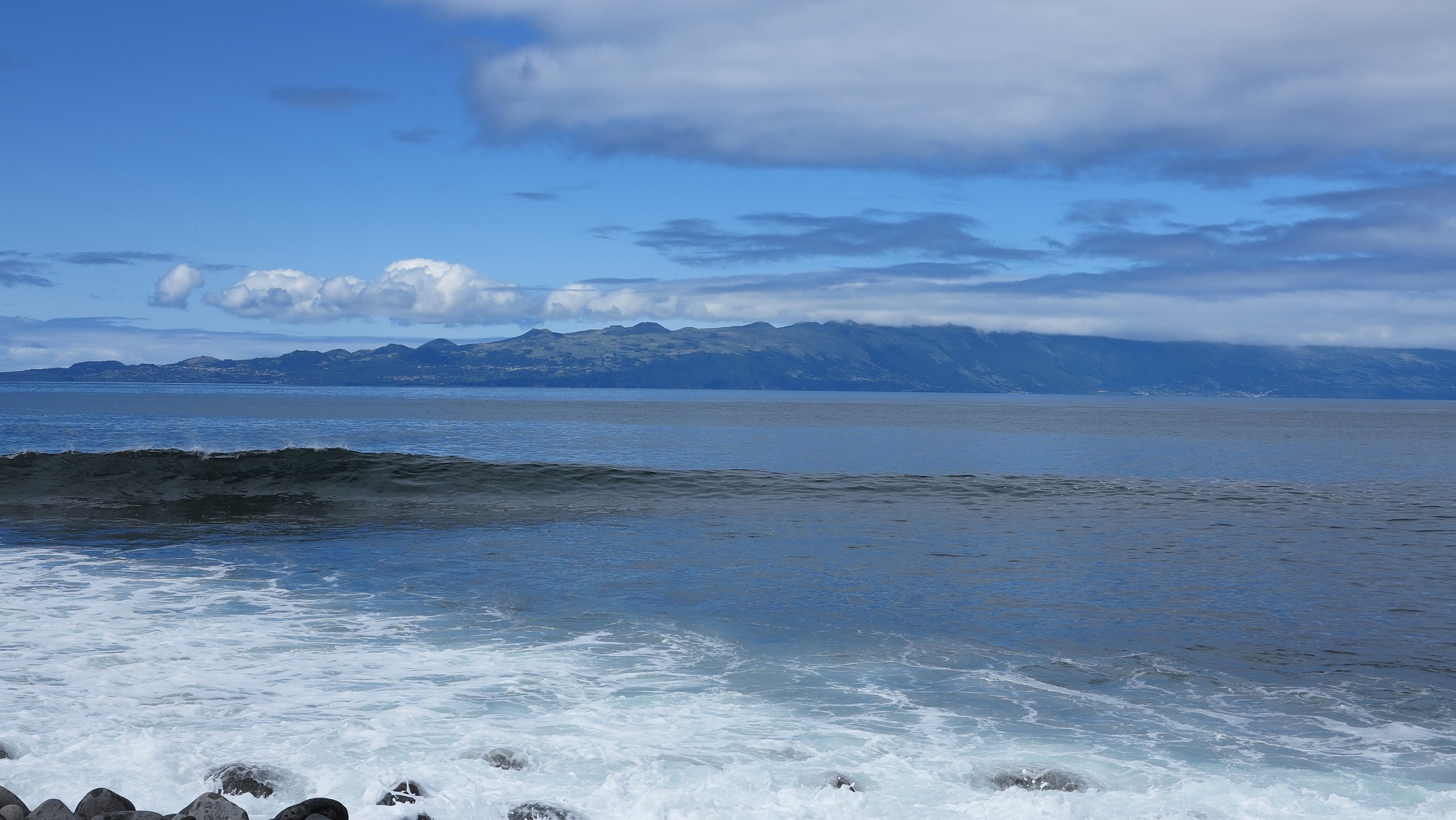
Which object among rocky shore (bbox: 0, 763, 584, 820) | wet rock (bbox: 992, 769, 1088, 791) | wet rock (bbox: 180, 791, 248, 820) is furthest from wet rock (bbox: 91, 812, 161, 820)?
wet rock (bbox: 992, 769, 1088, 791)

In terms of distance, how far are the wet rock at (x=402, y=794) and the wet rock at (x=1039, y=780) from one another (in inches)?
232

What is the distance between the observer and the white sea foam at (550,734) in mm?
10094

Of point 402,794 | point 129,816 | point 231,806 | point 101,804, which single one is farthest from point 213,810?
point 402,794

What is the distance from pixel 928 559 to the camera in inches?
997

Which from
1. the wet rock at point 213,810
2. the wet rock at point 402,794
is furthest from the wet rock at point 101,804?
the wet rock at point 402,794

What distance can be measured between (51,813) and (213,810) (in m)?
1.33

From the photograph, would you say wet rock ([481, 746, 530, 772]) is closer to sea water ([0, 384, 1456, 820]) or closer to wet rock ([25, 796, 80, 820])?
sea water ([0, 384, 1456, 820])

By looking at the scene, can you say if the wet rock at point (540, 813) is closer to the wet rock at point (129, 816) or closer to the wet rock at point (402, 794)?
the wet rock at point (402, 794)

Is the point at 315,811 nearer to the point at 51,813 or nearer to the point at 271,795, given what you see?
the point at 271,795

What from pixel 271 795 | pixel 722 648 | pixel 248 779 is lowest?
pixel 722 648

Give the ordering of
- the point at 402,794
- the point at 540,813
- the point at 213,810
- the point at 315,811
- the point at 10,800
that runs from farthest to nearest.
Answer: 1. the point at 402,794
2. the point at 540,813
3. the point at 10,800
4. the point at 315,811
5. the point at 213,810

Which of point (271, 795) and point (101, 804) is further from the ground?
point (101, 804)

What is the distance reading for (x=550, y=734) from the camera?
473 inches

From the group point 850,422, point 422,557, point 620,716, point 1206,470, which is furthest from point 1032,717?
point 850,422
